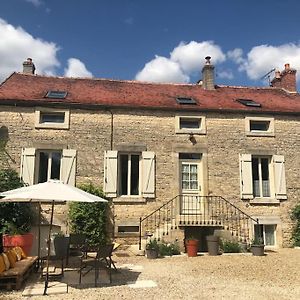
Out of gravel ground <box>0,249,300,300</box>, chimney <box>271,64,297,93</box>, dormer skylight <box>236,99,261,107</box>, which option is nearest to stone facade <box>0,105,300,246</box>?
dormer skylight <box>236,99,261,107</box>

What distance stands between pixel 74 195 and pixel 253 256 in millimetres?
6075

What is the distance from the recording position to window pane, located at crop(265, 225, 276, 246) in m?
12.4

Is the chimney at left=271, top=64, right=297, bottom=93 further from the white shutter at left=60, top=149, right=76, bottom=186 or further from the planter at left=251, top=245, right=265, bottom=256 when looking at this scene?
the white shutter at left=60, top=149, right=76, bottom=186

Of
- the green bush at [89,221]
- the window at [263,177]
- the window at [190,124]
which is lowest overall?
the green bush at [89,221]

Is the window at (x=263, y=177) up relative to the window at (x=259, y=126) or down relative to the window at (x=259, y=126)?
down

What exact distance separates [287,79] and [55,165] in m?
10.8

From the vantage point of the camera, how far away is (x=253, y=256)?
10.1 metres

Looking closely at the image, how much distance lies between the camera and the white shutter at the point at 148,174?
39.1 feet

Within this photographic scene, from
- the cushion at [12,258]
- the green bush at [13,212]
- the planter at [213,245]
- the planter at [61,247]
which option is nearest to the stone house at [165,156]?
the green bush at [13,212]

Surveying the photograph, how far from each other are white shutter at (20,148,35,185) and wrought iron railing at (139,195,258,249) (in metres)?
3.87

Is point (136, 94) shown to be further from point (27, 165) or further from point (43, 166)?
point (27, 165)

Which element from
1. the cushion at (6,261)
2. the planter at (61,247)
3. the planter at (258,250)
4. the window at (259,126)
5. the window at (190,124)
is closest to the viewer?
the cushion at (6,261)

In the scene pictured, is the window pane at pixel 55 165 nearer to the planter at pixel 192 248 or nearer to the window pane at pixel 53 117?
the window pane at pixel 53 117

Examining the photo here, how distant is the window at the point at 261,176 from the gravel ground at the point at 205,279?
9.74ft
